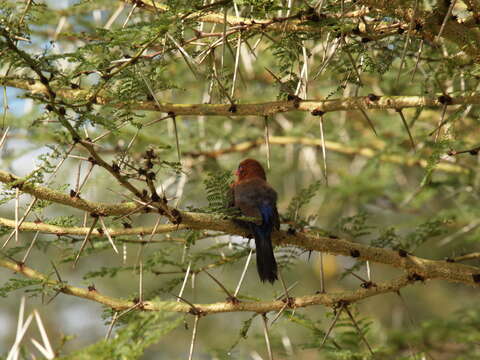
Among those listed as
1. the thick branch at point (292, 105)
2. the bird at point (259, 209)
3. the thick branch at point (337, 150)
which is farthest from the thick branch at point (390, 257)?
the thick branch at point (337, 150)

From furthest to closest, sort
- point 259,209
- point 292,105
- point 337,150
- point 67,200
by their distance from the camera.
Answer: point 337,150
point 259,209
point 292,105
point 67,200

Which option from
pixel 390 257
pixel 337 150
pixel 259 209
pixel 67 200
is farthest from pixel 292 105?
pixel 337 150

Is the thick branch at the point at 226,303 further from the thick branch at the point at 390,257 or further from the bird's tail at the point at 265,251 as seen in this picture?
the bird's tail at the point at 265,251

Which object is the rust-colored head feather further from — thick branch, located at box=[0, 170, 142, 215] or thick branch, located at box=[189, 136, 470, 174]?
thick branch, located at box=[0, 170, 142, 215]

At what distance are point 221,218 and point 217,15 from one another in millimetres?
931

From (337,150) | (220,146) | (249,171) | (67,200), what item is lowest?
(67,200)

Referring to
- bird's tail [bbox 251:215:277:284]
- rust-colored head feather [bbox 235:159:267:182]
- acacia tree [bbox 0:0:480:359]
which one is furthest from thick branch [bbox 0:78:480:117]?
rust-colored head feather [bbox 235:159:267:182]

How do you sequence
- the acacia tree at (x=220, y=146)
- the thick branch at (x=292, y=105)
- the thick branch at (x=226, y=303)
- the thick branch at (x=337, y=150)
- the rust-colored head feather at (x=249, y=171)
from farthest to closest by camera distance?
1. the thick branch at (x=337, y=150)
2. the rust-colored head feather at (x=249, y=171)
3. the thick branch at (x=226, y=303)
4. the thick branch at (x=292, y=105)
5. the acacia tree at (x=220, y=146)

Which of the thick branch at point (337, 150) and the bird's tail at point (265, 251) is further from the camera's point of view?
the thick branch at point (337, 150)

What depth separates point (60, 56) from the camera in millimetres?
2811

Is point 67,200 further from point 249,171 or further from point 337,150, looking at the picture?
point 337,150

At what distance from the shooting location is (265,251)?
3.95 metres

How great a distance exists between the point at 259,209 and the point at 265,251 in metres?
0.50

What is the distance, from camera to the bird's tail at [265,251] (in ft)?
12.9
